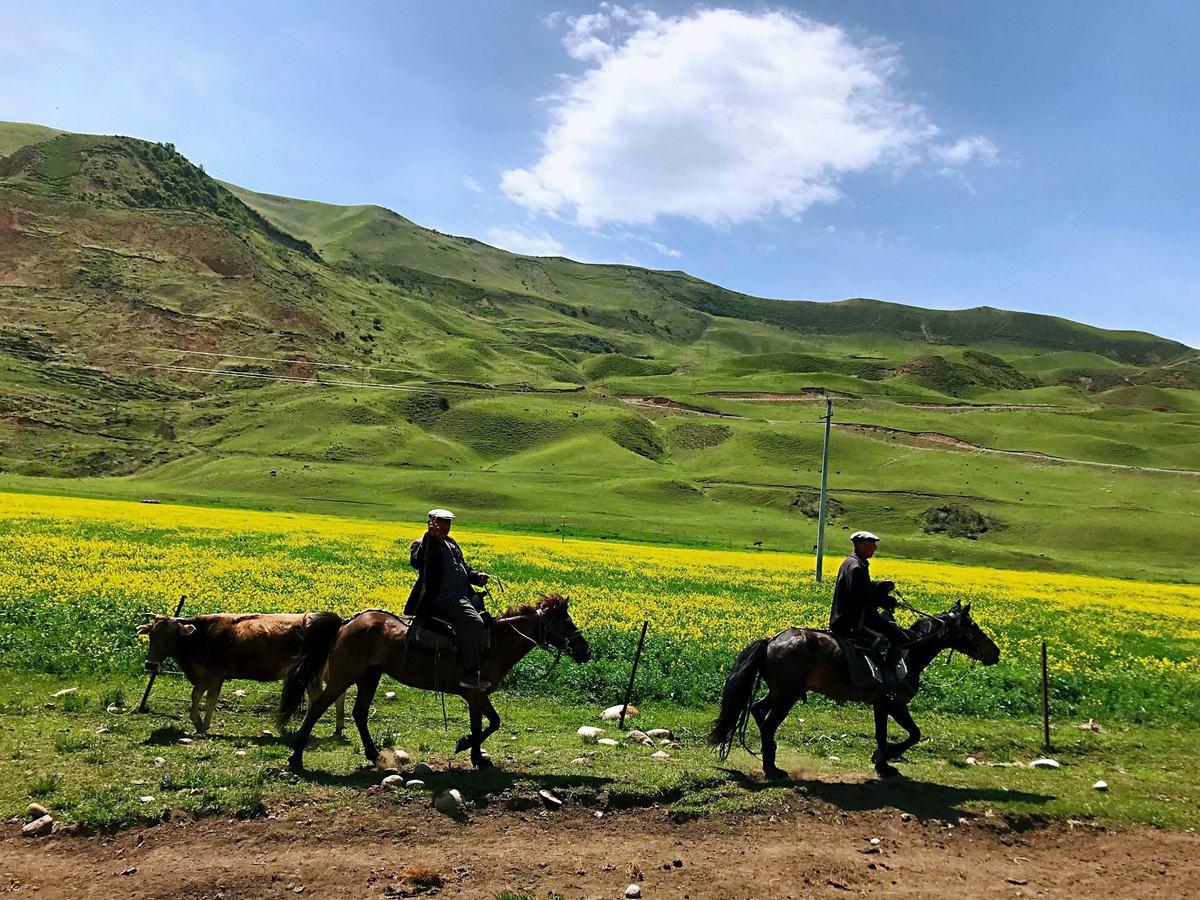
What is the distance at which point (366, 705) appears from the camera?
1101cm

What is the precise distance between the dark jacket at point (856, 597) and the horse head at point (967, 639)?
178 centimetres

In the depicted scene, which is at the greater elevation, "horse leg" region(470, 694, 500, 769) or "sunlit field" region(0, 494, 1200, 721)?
"horse leg" region(470, 694, 500, 769)

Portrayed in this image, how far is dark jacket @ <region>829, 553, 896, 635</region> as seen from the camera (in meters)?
11.2

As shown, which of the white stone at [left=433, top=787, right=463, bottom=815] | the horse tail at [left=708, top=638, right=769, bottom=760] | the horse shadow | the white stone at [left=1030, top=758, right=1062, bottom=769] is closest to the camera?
the white stone at [left=433, top=787, right=463, bottom=815]

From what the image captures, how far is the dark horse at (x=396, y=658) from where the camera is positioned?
10883mm

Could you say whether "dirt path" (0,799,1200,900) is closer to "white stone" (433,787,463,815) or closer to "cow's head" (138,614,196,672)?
"white stone" (433,787,463,815)

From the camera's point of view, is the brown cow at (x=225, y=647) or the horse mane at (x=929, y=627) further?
the brown cow at (x=225, y=647)

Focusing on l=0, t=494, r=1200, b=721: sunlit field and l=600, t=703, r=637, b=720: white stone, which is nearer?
l=600, t=703, r=637, b=720: white stone

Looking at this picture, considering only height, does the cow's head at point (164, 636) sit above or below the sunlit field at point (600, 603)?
above

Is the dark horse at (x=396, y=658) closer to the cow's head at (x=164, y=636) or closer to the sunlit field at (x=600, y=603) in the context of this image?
the cow's head at (x=164, y=636)

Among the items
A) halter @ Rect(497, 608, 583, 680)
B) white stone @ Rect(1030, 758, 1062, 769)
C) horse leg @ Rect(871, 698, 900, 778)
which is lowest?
white stone @ Rect(1030, 758, 1062, 769)

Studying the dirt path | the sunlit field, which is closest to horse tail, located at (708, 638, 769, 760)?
the dirt path

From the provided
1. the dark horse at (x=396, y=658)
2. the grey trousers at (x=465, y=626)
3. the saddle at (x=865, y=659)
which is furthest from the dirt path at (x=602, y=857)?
the grey trousers at (x=465, y=626)

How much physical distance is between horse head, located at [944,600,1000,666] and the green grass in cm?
191
